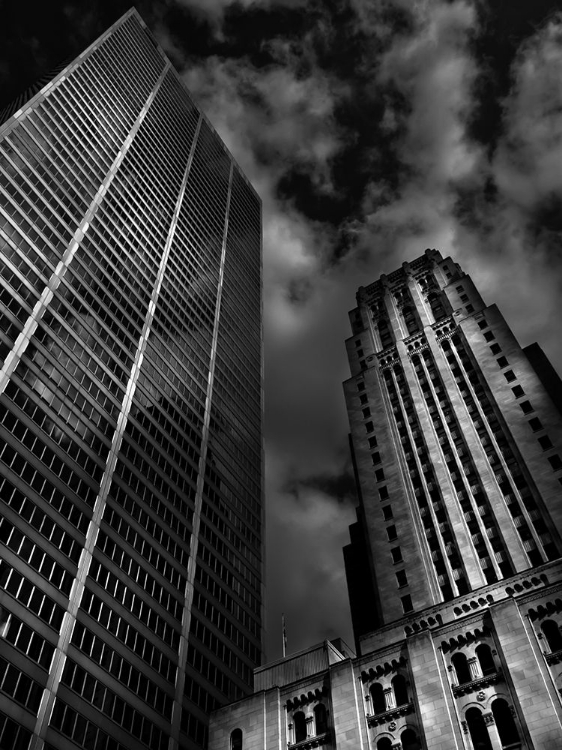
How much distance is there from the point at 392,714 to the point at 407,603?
22.1 m

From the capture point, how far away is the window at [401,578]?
76.1m

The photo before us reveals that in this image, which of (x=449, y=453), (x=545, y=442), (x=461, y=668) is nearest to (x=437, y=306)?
(x=449, y=453)

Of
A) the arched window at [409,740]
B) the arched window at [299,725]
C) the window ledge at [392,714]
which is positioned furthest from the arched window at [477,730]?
the arched window at [299,725]

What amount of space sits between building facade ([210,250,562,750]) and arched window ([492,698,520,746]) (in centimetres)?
9

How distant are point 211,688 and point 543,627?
46.8 m

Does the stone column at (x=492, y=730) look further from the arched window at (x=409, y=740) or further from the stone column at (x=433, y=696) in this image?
the arched window at (x=409, y=740)

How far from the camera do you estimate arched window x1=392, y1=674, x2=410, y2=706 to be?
53.3 meters

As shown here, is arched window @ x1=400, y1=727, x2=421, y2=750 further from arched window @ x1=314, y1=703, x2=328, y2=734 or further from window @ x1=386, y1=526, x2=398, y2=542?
window @ x1=386, y1=526, x2=398, y2=542

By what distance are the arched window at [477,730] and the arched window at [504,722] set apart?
89cm

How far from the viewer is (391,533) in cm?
8238

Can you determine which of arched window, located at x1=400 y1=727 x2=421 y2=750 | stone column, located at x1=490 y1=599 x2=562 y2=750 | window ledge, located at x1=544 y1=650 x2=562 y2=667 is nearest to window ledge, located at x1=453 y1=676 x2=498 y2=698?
stone column, located at x1=490 y1=599 x2=562 y2=750

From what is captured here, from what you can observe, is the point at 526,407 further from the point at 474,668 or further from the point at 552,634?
the point at 474,668

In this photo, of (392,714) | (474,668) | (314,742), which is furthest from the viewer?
(314,742)

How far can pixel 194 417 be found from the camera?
11106cm
